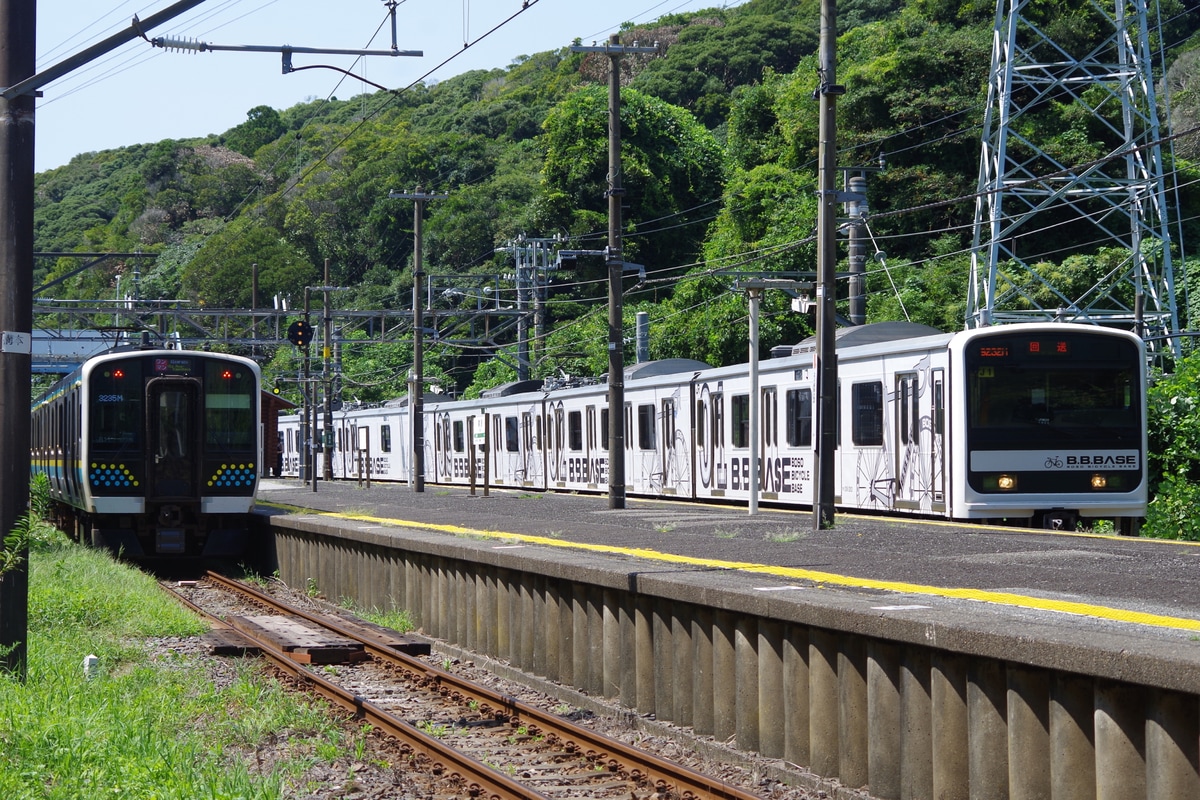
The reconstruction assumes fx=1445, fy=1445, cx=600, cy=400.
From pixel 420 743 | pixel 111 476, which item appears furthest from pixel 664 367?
pixel 420 743

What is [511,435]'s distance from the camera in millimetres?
37062

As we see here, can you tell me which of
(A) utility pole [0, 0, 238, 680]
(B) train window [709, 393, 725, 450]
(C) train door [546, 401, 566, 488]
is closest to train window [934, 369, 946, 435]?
(B) train window [709, 393, 725, 450]

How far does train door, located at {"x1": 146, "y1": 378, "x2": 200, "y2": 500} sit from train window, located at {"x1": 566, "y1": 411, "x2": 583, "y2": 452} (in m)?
12.3

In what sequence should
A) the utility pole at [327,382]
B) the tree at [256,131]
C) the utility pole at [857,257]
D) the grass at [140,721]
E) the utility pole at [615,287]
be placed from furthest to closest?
1. the tree at [256,131]
2. the utility pole at [327,382]
3. the utility pole at [857,257]
4. the utility pole at [615,287]
5. the grass at [140,721]

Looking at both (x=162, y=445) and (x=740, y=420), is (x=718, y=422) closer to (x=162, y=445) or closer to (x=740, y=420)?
(x=740, y=420)

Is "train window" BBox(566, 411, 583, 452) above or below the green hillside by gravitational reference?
below

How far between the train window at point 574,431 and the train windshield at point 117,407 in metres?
12.8

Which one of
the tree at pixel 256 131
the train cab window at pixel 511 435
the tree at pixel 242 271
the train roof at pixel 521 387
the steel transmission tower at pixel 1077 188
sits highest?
the tree at pixel 256 131

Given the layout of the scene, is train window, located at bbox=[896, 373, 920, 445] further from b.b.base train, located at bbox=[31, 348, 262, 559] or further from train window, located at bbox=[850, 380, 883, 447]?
b.b.base train, located at bbox=[31, 348, 262, 559]

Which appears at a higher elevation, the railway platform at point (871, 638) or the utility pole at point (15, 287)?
the utility pole at point (15, 287)

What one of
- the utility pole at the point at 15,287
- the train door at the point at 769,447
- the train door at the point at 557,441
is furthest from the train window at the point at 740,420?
the utility pole at the point at 15,287

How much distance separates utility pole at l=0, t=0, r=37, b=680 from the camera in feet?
29.6

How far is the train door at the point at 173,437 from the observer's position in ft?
67.0

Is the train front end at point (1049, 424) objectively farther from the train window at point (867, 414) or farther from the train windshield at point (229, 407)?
the train windshield at point (229, 407)
